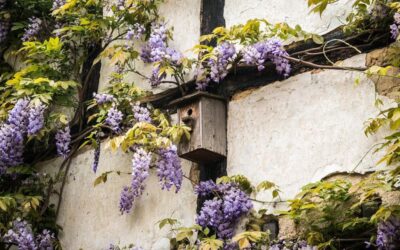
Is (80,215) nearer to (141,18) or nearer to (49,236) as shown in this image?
(49,236)

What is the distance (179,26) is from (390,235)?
206cm

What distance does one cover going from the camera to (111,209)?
5207 millimetres

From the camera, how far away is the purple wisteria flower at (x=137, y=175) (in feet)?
A: 15.5

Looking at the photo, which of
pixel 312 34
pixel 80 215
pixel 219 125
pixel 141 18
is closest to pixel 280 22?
pixel 312 34

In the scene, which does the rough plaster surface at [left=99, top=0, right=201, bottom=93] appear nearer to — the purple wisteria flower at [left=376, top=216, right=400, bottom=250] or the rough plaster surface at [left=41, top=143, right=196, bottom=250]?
the rough plaster surface at [left=41, top=143, right=196, bottom=250]

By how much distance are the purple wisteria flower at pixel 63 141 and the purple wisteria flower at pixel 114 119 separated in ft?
1.22

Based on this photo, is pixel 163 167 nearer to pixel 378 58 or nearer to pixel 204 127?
pixel 204 127

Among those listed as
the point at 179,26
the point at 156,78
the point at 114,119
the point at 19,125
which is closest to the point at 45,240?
the point at 19,125

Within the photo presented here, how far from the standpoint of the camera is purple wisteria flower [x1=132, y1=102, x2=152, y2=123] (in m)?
4.96

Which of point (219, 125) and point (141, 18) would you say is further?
point (141, 18)

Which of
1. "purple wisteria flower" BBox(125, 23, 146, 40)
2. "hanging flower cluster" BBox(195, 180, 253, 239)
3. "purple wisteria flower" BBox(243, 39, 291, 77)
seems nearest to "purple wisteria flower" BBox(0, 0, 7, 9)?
"purple wisteria flower" BBox(125, 23, 146, 40)

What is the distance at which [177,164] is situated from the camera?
470cm

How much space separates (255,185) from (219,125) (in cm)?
44

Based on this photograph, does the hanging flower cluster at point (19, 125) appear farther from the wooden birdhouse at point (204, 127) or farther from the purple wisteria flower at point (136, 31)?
the wooden birdhouse at point (204, 127)
